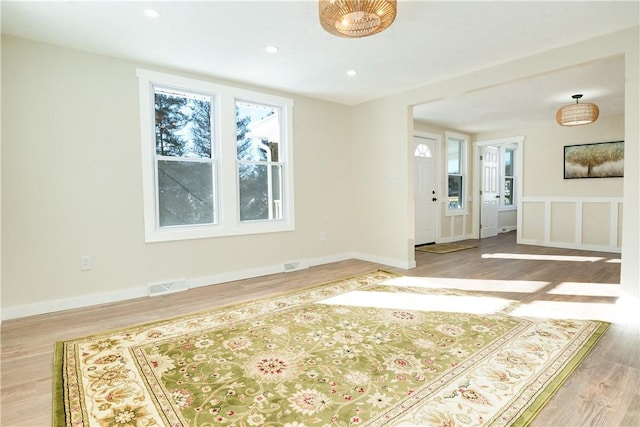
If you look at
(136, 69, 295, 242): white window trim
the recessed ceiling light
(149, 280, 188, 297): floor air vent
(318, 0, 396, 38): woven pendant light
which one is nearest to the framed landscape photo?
(136, 69, 295, 242): white window trim

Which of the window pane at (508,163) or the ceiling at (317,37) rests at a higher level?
the ceiling at (317,37)

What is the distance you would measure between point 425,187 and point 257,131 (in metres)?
3.73

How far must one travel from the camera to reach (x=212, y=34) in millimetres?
2891

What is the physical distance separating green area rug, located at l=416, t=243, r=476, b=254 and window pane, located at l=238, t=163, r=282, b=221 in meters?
2.96

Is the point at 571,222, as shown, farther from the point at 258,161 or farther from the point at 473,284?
the point at 258,161

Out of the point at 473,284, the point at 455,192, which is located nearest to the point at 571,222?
the point at 455,192

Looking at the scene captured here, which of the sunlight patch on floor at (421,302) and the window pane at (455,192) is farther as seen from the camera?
the window pane at (455,192)

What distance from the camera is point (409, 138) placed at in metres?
4.65

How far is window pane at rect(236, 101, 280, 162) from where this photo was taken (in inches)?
169

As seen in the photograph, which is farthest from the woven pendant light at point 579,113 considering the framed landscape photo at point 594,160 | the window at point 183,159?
the window at point 183,159

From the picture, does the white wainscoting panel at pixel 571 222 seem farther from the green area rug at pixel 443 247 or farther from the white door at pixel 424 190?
the white door at pixel 424 190

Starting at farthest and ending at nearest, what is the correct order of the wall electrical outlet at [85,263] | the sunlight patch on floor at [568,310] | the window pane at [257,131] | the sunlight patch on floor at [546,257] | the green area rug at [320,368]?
the sunlight patch on floor at [546,257]
the window pane at [257,131]
the wall electrical outlet at [85,263]
the sunlight patch on floor at [568,310]
the green area rug at [320,368]

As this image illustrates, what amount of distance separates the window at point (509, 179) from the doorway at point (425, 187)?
265 cm

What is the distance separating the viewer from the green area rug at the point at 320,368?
1574 mm
